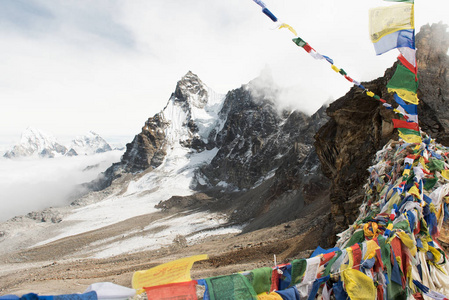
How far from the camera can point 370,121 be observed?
51.7 feet

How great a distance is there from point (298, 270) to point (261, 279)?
0.57 metres

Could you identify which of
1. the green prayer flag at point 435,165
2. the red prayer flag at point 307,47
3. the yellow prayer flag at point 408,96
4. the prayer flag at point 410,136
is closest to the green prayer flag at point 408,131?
the prayer flag at point 410,136

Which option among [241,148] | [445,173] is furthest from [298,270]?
[241,148]

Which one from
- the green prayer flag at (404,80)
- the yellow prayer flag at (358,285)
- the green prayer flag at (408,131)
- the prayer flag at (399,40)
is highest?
the prayer flag at (399,40)

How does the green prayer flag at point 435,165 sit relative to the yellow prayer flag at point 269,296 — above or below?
above

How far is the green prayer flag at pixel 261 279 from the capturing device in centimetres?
293

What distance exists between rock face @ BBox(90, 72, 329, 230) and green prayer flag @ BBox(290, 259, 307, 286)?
3157 cm

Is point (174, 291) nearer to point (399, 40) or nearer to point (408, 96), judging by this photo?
point (399, 40)

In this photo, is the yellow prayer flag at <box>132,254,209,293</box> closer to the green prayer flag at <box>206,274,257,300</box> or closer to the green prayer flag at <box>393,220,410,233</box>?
the green prayer flag at <box>206,274,257,300</box>

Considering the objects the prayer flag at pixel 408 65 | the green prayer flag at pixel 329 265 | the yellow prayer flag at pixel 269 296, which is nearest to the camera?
the yellow prayer flag at pixel 269 296

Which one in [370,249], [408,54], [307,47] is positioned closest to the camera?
[370,249]

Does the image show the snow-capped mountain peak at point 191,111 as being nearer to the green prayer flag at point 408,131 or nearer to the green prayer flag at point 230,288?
the green prayer flag at point 408,131

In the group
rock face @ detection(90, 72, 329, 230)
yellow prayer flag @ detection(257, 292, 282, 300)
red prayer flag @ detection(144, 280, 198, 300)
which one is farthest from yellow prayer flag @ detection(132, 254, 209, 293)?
rock face @ detection(90, 72, 329, 230)

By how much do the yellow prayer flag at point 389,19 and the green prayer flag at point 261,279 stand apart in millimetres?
5885
